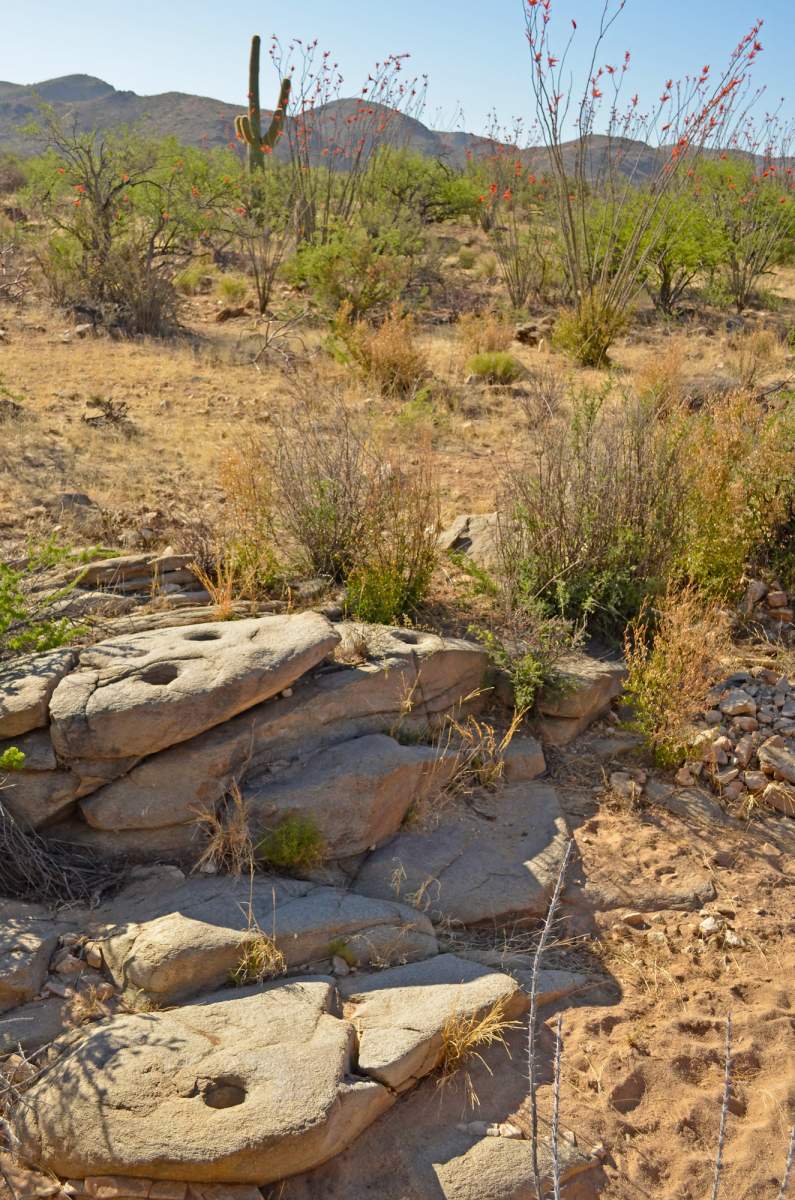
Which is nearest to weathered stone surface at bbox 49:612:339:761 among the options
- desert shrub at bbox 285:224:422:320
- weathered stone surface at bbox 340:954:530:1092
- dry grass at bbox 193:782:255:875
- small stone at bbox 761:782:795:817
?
dry grass at bbox 193:782:255:875

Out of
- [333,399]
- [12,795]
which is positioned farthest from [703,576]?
[12,795]

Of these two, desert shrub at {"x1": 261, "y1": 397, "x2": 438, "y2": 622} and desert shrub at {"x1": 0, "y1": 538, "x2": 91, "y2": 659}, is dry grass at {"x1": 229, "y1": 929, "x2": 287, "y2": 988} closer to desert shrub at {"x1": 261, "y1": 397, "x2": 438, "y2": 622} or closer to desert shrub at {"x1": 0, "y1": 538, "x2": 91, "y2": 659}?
desert shrub at {"x1": 0, "y1": 538, "x2": 91, "y2": 659}

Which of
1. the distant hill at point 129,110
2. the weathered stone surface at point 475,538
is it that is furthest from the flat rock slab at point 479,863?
the distant hill at point 129,110

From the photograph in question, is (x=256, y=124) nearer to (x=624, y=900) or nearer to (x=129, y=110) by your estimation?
(x=624, y=900)

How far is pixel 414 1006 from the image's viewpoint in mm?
3143

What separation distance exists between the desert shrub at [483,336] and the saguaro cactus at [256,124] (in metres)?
6.68

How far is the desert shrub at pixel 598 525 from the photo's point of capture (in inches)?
202

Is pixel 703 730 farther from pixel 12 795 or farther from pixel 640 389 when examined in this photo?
pixel 640 389

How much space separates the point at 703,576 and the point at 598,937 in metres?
2.39

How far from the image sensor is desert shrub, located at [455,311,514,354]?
9.98 meters

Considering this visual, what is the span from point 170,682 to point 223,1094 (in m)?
1.55

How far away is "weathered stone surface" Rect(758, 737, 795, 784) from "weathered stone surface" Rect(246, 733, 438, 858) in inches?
63.0

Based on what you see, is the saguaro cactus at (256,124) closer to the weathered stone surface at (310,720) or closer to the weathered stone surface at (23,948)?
the weathered stone surface at (310,720)

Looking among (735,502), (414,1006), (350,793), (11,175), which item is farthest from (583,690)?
(11,175)
